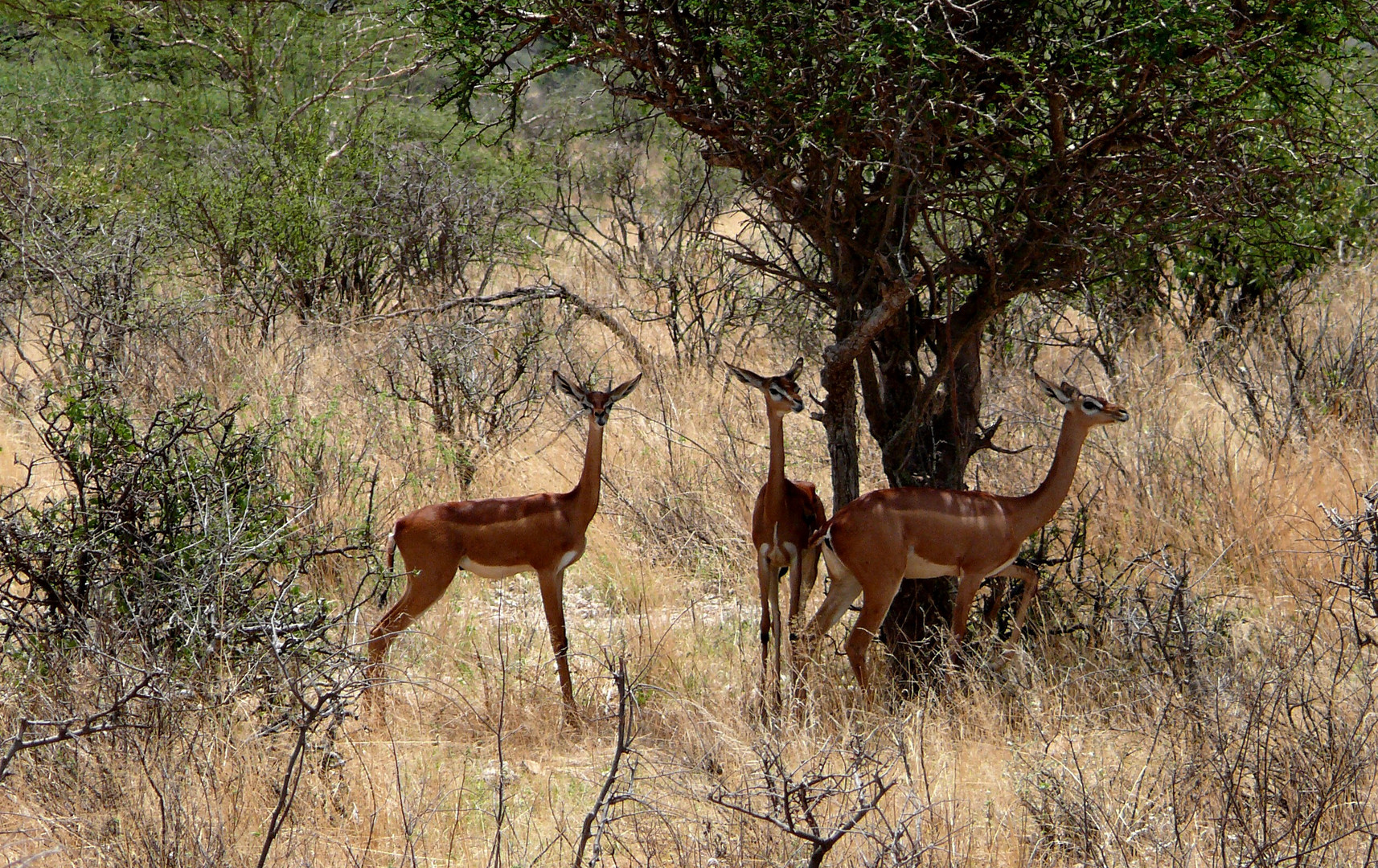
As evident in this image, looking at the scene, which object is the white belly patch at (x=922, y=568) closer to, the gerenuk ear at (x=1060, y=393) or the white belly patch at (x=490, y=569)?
the gerenuk ear at (x=1060, y=393)

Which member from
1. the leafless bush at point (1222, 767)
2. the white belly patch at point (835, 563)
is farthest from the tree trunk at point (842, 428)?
the leafless bush at point (1222, 767)

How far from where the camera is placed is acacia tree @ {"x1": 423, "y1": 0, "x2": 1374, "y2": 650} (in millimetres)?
4156

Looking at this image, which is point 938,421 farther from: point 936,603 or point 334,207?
point 334,207

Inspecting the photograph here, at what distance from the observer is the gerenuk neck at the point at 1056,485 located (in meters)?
4.71

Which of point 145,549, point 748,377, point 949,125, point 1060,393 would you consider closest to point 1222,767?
point 1060,393

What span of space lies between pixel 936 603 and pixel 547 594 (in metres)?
1.55

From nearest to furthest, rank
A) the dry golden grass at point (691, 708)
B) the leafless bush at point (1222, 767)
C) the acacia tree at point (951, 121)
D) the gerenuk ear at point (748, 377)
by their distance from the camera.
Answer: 1. the leafless bush at point (1222, 767)
2. the dry golden grass at point (691, 708)
3. the acacia tree at point (951, 121)
4. the gerenuk ear at point (748, 377)

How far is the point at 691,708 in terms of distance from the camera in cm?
468

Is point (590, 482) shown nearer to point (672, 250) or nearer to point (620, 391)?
point (620, 391)

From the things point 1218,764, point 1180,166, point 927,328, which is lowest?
point 1218,764

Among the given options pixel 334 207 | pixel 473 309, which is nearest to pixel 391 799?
pixel 473 309

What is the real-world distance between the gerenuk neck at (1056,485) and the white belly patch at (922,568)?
0.31 meters

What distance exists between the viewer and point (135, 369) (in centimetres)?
814

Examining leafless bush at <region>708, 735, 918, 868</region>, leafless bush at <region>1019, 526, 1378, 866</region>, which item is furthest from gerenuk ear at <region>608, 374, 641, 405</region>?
leafless bush at <region>1019, 526, 1378, 866</region>
